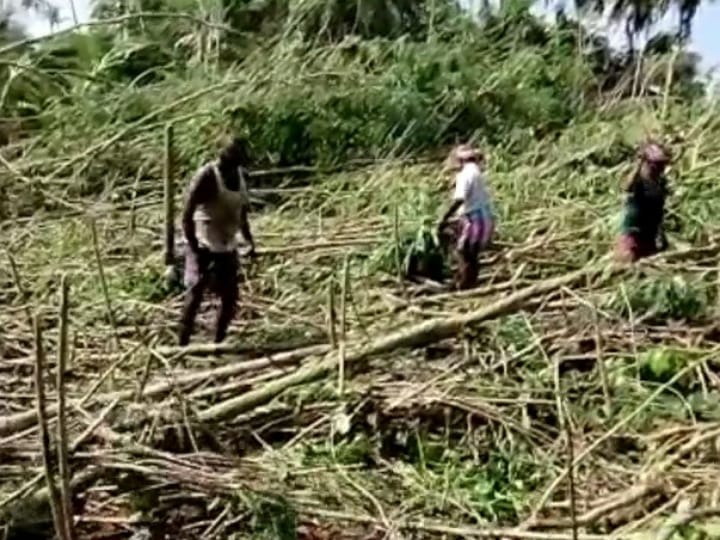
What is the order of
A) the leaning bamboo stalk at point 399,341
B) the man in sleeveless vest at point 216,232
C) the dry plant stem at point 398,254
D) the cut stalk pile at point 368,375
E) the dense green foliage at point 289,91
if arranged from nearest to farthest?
1. the cut stalk pile at point 368,375
2. the leaning bamboo stalk at point 399,341
3. the man in sleeveless vest at point 216,232
4. the dry plant stem at point 398,254
5. the dense green foliage at point 289,91

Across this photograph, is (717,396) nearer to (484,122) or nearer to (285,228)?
(285,228)

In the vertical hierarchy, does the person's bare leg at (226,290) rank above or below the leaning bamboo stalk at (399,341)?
above

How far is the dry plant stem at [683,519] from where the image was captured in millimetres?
4898

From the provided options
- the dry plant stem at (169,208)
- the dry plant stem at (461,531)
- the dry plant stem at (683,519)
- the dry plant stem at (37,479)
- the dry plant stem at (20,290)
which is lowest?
the dry plant stem at (461,531)

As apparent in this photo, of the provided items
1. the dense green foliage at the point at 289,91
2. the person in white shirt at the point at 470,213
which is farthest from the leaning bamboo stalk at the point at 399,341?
the dense green foliage at the point at 289,91

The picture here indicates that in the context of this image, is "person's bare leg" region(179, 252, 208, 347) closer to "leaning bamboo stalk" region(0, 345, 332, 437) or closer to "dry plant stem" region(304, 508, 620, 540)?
"leaning bamboo stalk" region(0, 345, 332, 437)

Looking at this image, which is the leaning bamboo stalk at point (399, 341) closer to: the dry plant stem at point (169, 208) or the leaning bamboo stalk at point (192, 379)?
the leaning bamboo stalk at point (192, 379)

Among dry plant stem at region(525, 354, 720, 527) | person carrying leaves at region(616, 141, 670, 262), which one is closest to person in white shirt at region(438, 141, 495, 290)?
person carrying leaves at region(616, 141, 670, 262)

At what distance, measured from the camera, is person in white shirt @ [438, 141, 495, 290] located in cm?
819

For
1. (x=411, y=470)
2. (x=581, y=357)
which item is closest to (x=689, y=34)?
(x=581, y=357)

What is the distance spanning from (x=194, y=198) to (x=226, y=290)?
1.62 feet

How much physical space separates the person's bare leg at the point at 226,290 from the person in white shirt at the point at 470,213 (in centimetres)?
142

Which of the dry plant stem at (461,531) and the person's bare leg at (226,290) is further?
the person's bare leg at (226,290)

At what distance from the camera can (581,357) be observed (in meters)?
6.71
